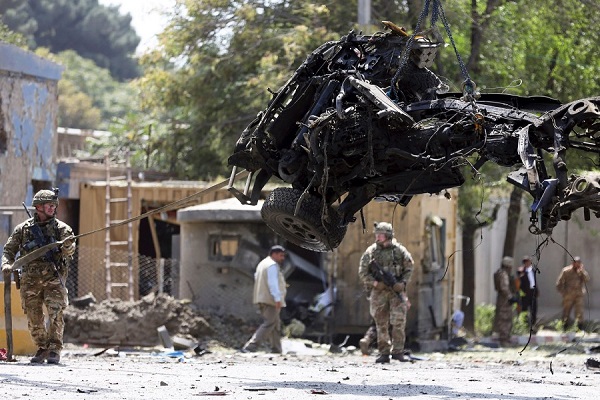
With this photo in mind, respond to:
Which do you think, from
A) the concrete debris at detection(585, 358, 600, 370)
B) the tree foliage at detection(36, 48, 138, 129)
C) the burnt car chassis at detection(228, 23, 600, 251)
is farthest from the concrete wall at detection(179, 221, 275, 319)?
the tree foliage at detection(36, 48, 138, 129)

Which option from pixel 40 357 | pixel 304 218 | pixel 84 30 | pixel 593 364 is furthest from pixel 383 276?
pixel 84 30

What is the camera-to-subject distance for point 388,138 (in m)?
15.3

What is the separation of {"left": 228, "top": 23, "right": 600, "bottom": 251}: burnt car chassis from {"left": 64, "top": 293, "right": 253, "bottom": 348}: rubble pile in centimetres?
959

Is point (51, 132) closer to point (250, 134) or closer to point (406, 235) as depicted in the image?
point (406, 235)

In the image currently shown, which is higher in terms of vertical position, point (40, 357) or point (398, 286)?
point (398, 286)

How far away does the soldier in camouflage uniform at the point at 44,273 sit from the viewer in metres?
18.6

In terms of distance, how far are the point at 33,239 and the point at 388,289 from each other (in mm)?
6119

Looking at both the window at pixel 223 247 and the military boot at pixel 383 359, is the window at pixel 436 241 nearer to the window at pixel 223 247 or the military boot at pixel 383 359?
the window at pixel 223 247

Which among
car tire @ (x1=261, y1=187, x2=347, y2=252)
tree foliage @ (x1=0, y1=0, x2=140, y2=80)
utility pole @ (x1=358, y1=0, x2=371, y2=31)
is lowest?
car tire @ (x1=261, y1=187, x2=347, y2=252)

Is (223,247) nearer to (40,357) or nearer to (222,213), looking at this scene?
(222,213)

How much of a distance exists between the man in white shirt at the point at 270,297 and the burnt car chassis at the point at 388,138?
7.28 metres

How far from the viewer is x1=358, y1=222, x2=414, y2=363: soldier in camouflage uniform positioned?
2197cm

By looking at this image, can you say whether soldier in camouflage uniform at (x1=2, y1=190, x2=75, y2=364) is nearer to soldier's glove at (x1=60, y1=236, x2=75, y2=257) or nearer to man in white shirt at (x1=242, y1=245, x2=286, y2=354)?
soldier's glove at (x1=60, y1=236, x2=75, y2=257)

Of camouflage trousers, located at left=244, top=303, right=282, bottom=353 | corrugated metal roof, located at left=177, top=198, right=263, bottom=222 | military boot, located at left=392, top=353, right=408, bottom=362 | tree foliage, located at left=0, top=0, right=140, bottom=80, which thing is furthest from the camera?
tree foliage, located at left=0, top=0, right=140, bottom=80
